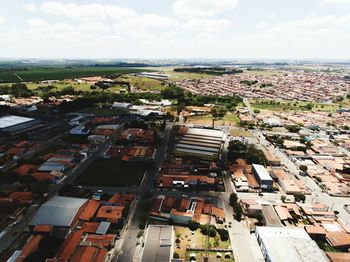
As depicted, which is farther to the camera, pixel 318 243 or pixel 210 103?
pixel 210 103

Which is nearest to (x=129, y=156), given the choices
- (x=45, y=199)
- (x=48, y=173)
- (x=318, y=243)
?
(x=48, y=173)

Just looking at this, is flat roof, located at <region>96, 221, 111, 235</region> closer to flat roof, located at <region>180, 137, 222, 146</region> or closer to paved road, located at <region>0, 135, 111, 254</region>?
paved road, located at <region>0, 135, 111, 254</region>

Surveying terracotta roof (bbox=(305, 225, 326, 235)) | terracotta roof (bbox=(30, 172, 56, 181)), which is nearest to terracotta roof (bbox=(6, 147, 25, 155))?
terracotta roof (bbox=(30, 172, 56, 181))

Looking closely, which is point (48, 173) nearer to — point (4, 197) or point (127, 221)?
point (4, 197)

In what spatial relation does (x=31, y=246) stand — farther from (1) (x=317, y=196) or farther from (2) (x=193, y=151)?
(1) (x=317, y=196)

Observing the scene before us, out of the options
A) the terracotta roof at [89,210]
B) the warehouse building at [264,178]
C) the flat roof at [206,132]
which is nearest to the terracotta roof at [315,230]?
the warehouse building at [264,178]

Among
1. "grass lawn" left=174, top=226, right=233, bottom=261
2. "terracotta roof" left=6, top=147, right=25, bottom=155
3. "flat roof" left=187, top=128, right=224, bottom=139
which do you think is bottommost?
"flat roof" left=187, top=128, right=224, bottom=139

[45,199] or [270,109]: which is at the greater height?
[45,199]

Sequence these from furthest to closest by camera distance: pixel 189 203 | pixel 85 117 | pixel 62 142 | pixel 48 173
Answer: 1. pixel 85 117
2. pixel 62 142
3. pixel 48 173
4. pixel 189 203
